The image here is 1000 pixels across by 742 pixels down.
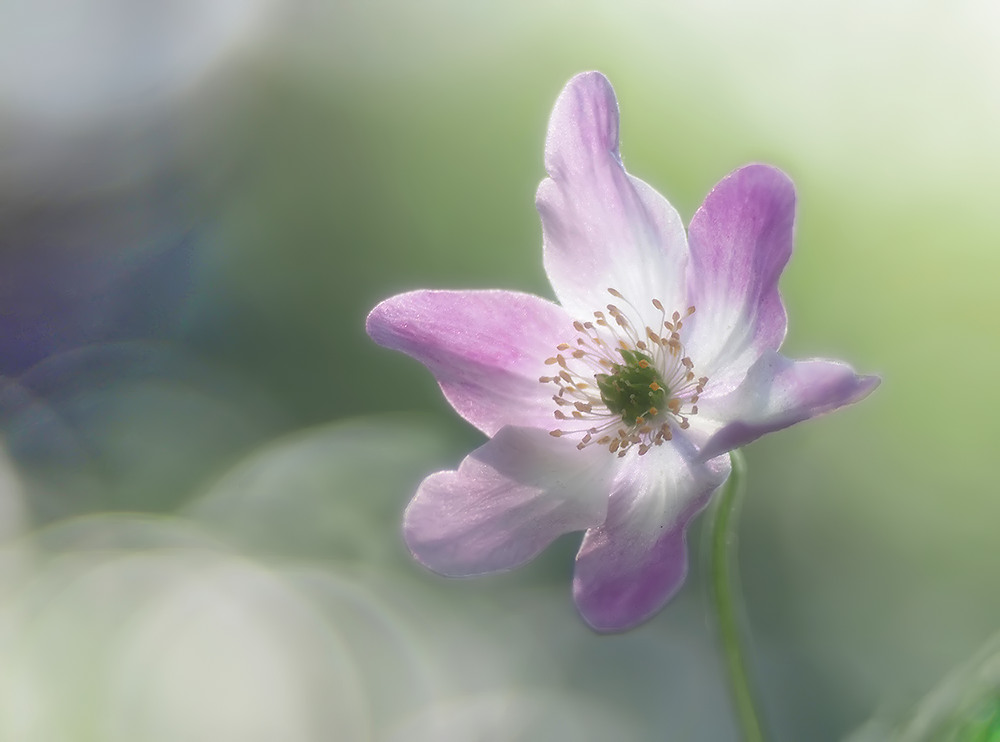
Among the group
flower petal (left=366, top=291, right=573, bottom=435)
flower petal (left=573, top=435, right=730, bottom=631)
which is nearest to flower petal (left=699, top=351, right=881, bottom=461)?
flower petal (left=573, top=435, right=730, bottom=631)

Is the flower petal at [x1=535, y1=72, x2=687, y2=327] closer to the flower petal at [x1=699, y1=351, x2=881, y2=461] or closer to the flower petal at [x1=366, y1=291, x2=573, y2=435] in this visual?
the flower petal at [x1=366, y1=291, x2=573, y2=435]

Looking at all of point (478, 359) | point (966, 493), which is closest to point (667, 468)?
point (478, 359)

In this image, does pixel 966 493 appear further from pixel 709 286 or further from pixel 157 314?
pixel 157 314

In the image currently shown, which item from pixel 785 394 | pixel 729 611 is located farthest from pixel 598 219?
pixel 729 611

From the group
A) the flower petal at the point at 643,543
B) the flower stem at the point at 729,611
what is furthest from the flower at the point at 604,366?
the flower stem at the point at 729,611

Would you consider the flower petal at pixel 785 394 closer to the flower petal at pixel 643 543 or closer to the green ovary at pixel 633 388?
the flower petal at pixel 643 543

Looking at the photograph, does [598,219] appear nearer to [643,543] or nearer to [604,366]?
[604,366]
